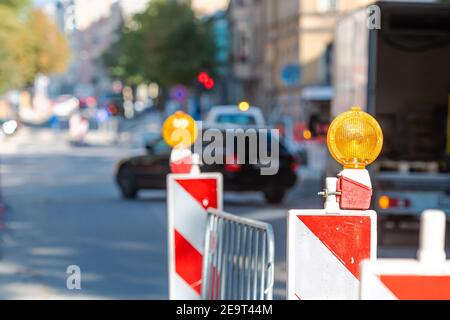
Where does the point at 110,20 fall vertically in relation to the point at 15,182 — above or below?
above

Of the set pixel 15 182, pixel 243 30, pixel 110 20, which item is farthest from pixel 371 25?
pixel 110 20

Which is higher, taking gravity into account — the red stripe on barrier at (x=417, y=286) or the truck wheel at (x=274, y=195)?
→ the red stripe on barrier at (x=417, y=286)

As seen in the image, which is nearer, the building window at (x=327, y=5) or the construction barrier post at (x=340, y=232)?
the construction barrier post at (x=340, y=232)

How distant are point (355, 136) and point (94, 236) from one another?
1202 cm

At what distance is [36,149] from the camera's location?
55875 millimetres

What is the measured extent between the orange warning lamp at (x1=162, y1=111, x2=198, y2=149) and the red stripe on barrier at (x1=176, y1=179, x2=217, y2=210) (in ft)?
1.17

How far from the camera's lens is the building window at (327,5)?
49.1 metres

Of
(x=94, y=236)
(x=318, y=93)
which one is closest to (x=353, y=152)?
(x=94, y=236)

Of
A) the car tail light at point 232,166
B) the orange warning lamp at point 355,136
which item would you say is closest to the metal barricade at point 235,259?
the orange warning lamp at point 355,136

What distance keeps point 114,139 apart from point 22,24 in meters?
35.6

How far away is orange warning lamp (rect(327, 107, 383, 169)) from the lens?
406cm

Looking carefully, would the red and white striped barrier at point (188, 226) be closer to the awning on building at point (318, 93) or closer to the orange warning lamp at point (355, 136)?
the orange warning lamp at point (355, 136)

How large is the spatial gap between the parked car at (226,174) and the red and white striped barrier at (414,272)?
16490mm
